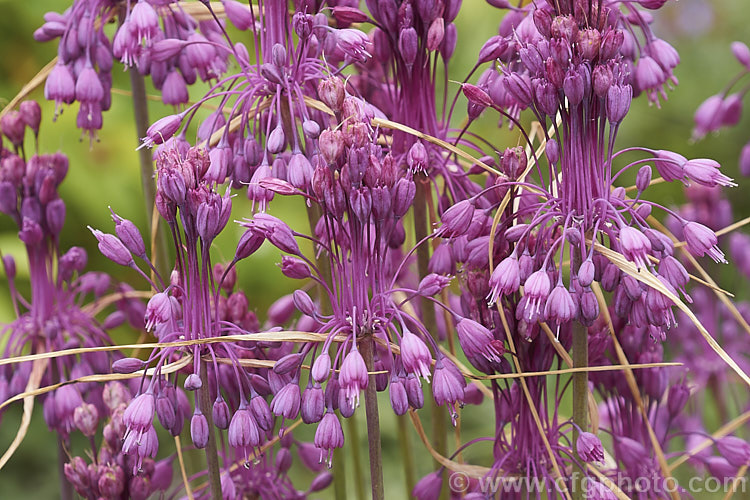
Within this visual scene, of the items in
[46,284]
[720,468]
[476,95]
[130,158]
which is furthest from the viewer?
[130,158]

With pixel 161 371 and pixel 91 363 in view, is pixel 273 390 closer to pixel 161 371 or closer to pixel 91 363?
pixel 161 371

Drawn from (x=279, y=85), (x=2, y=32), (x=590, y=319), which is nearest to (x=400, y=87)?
(x=279, y=85)

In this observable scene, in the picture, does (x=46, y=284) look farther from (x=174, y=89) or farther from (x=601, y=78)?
(x=601, y=78)

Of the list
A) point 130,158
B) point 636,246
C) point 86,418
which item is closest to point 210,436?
point 86,418

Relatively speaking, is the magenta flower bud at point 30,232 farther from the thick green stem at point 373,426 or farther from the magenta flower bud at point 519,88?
the magenta flower bud at point 519,88

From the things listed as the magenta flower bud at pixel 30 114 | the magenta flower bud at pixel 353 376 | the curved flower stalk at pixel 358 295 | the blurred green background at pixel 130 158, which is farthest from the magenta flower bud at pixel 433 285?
the blurred green background at pixel 130 158

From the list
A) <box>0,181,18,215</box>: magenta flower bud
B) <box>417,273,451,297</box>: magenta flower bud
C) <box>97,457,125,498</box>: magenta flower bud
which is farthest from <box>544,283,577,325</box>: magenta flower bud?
<box>0,181,18,215</box>: magenta flower bud
